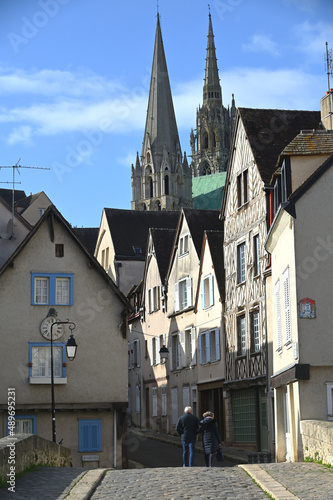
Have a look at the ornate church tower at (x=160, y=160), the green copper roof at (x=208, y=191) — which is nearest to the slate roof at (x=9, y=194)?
the green copper roof at (x=208, y=191)

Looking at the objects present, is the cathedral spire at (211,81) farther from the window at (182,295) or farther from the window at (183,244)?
the window at (182,295)

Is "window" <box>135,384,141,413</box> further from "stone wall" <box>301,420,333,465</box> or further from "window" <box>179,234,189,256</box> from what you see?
"stone wall" <box>301,420,333,465</box>

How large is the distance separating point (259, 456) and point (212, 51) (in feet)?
505

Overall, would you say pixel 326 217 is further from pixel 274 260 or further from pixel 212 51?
pixel 212 51

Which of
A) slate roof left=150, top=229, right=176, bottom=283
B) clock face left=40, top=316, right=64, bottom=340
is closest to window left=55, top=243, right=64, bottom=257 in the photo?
clock face left=40, top=316, right=64, bottom=340

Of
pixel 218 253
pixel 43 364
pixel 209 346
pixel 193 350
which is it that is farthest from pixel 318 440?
pixel 193 350

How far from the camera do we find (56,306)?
33500 millimetres

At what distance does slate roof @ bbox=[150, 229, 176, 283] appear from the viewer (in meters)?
47.3

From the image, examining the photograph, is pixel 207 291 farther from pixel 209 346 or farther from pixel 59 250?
pixel 59 250

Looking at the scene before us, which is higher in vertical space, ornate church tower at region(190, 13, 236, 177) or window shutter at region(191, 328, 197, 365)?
ornate church tower at region(190, 13, 236, 177)

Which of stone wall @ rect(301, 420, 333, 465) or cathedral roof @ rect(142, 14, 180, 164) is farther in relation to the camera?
cathedral roof @ rect(142, 14, 180, 164)

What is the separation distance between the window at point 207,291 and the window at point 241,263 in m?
3.52

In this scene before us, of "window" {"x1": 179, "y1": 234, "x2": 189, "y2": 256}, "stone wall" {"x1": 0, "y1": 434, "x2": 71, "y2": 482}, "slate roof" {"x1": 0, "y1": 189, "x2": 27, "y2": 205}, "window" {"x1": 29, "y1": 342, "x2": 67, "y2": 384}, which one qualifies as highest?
"slate roof" {"x1": 0, "y1": 189, "x2": 27, "y2": 205}

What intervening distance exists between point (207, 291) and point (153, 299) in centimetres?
828
